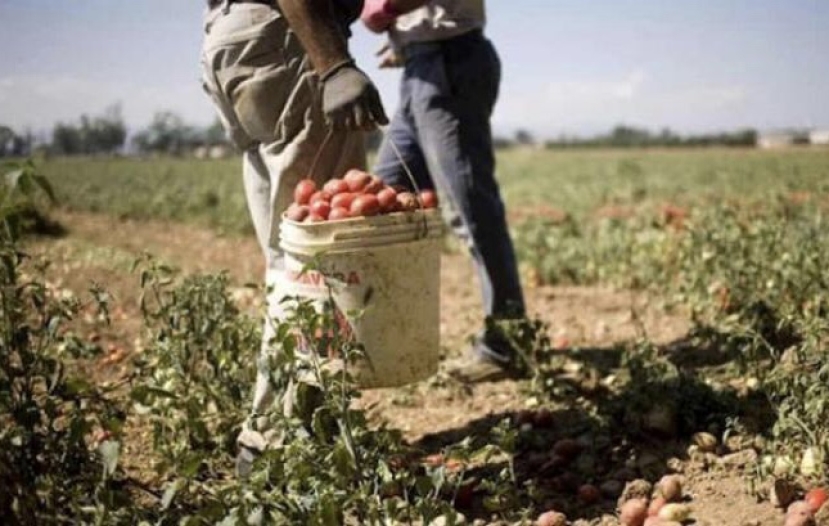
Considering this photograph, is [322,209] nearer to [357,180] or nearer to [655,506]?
[357,180]

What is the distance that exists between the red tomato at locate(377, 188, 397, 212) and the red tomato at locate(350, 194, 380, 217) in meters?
0.03

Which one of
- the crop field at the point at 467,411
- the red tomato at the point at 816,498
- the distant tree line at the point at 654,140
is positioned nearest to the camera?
the crop field at the point at 467,411

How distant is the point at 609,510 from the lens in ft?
7.38

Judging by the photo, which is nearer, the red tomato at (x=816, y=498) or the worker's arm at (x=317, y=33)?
the red tomato at (x=816, y=498)

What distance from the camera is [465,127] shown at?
3221 millimetres

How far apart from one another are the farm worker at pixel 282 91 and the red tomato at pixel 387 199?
205mm

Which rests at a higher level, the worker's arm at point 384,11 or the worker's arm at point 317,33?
the worker's arm at point 384,11

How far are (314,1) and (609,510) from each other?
5.52 feet

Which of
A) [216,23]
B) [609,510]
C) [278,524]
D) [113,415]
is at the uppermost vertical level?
[216,23]

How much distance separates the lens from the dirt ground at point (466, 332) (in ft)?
7.36

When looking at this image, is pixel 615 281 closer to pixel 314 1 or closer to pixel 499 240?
pixel 499 240

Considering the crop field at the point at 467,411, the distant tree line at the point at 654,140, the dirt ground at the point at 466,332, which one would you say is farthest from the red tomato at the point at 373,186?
the distant tree line at the point at 654,140

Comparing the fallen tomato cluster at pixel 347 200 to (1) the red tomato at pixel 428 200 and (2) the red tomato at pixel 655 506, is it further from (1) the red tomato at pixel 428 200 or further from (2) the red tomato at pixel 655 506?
(2) the red tomato at pixel 655 506

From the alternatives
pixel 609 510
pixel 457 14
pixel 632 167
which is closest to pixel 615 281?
pixel 457 14
